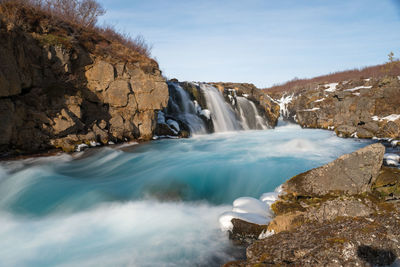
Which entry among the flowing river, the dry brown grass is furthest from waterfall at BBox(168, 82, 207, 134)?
the dry brown grass

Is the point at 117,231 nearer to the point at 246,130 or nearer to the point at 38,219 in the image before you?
the point at 38,219

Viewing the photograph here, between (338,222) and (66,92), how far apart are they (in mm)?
11806

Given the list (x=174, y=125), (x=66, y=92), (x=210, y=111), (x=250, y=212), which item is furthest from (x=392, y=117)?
(x=66, y=92)

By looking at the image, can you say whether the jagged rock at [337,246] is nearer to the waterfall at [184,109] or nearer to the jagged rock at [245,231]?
the jagged rock at [245,231]

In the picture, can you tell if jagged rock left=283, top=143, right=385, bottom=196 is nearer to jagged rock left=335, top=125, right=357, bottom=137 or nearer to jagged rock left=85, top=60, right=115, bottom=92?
jagged rock left=85, top=60, right=115, bottom=92

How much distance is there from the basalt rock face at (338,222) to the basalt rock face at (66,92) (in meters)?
9.56

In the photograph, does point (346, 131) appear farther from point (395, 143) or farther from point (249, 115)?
point (249, 115)

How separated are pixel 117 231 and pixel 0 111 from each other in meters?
7.37

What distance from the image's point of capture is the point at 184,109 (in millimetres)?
17516

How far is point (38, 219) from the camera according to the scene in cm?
510

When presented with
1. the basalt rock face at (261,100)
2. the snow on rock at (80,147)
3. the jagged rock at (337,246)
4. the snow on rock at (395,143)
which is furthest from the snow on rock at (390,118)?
the snow on rock at (80,147)

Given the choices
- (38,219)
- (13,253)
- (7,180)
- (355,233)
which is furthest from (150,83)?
(355,233)

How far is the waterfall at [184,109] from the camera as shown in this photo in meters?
16.9

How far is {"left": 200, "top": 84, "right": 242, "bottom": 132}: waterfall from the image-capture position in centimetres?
1895
